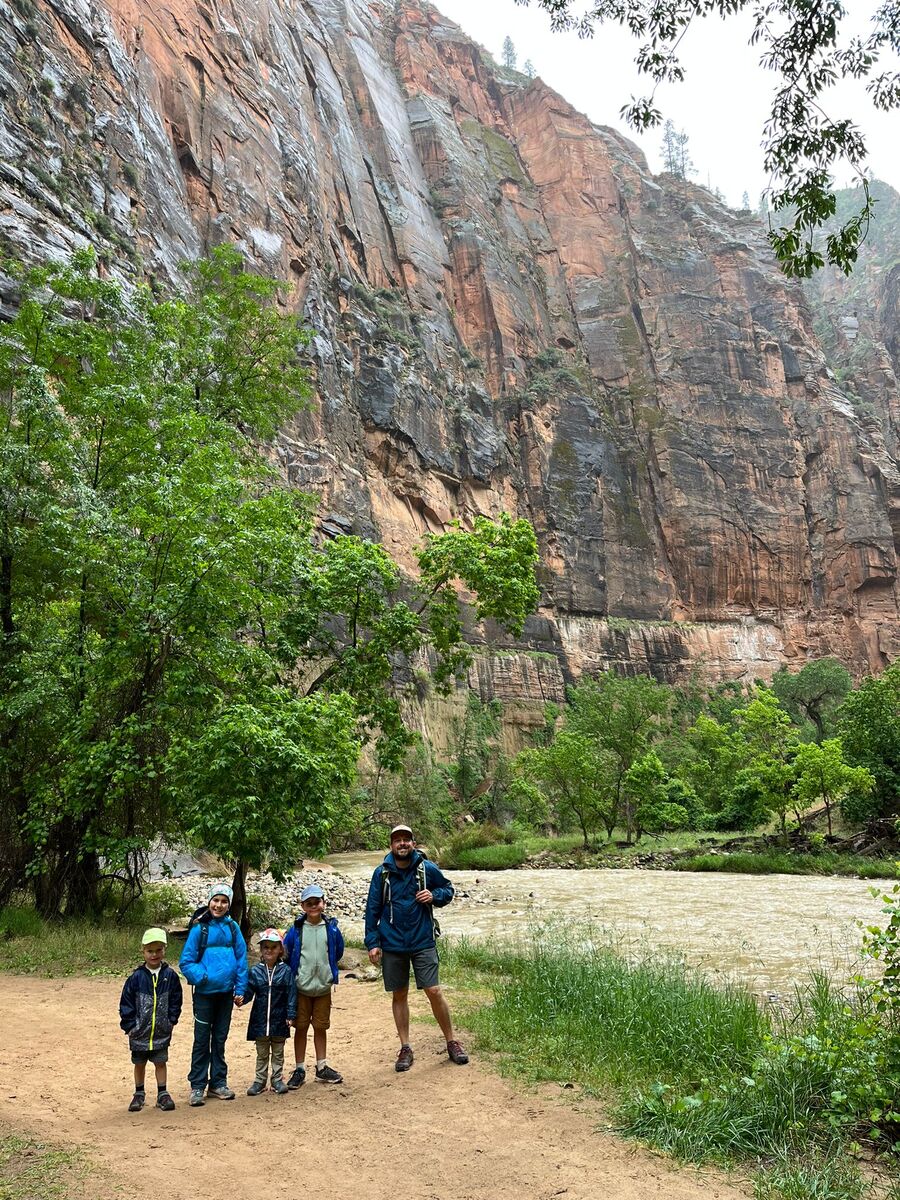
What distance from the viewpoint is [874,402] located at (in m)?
88.0

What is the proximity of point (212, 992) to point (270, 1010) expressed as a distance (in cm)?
43

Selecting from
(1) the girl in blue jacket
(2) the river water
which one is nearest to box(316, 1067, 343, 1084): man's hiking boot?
(1) the girl in blue jacket

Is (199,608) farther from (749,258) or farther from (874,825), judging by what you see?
(749,258)

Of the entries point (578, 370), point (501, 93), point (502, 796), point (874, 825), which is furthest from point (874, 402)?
point (874, 825)

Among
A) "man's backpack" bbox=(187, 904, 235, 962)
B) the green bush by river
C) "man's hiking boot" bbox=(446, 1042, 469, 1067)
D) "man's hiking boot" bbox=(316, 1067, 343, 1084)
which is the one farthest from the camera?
"man's hiking boot" bbox=(446, 1042, 469, 1067)

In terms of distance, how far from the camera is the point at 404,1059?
18.6 feet

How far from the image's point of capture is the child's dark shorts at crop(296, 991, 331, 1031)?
5.48 m

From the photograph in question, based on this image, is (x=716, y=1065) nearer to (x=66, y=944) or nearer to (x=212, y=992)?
(x=212, y=992)

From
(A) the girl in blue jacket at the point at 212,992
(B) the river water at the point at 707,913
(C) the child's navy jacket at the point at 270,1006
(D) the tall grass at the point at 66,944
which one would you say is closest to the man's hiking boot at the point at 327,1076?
(C) the child's navy jacket at the point at 270,1006

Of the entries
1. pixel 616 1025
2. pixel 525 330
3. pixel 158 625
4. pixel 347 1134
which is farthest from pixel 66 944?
pixel 525 330

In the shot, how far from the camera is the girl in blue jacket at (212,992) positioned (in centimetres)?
510

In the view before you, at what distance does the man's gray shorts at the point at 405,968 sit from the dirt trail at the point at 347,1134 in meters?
0.62

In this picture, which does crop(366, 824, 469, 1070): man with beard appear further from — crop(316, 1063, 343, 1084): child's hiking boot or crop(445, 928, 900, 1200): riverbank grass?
crop(445, 928, 900, 1200): riverbank grass

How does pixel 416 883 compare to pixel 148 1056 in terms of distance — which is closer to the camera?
pixel 148 1056
